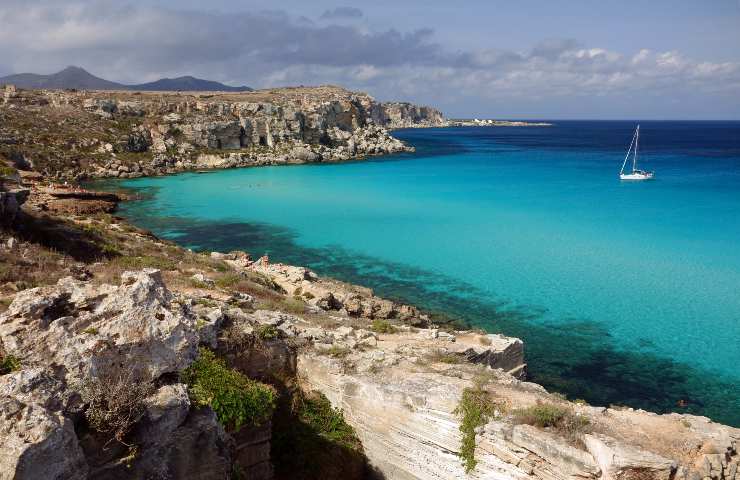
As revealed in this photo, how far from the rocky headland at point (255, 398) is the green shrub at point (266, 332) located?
0.04 meters

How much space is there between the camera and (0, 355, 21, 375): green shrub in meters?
7.02

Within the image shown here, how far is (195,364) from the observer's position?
8820 mm

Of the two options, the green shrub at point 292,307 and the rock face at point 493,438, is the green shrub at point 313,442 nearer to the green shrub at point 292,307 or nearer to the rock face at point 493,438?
the rock face at point 493,438

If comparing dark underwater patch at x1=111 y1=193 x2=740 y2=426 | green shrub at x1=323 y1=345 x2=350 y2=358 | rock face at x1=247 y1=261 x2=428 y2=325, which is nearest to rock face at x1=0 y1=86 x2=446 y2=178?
dark underwater patch at x1=111 y1=193 x2=740 y2=426

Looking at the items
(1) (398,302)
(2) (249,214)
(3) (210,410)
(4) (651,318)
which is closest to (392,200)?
(2) (249,214)

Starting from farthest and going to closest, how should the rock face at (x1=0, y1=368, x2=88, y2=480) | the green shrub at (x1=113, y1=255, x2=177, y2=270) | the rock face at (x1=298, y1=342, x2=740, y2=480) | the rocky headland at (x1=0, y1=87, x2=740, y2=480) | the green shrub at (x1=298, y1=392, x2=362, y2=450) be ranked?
the green shrub at (x1=113, y1=255, x2=177, y2=270) < the green shrub at (x1=298, y1=392, x2=362, y2=450) < the rock face at (x1=298, y1=342, x2=740, y2=480) < the rocky headland at (x1=0, y1=87, x2=740, y2=480) < the rock face at (x1=0, y1=368, x2=88, y2=480)

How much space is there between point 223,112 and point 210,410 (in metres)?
86.0

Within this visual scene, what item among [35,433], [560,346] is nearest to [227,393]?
[35,433]

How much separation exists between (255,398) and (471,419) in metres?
4.31

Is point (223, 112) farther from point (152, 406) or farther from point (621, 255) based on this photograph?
point (152, 406)

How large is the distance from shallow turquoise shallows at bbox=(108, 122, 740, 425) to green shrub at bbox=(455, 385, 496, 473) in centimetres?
850

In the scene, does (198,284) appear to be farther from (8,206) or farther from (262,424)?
(262,424)

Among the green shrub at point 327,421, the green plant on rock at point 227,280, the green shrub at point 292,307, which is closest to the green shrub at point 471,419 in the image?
the green shrub at point 327,421

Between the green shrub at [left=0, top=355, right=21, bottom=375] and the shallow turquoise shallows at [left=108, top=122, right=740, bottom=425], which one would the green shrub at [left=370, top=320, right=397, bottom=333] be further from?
the green shrub at [left=0, top=355, right=21, bottom=375]
